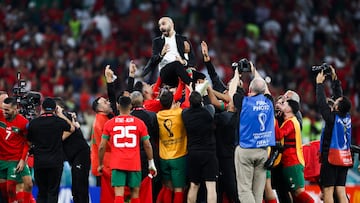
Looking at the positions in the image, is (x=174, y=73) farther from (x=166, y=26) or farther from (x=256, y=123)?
(x=256, y=123)

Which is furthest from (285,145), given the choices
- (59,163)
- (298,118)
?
(59,163)

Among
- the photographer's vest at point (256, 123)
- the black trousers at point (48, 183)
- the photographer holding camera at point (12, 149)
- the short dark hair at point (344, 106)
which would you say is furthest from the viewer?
the short dark hair at point (344, 106)

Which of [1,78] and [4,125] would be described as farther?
[1,78]

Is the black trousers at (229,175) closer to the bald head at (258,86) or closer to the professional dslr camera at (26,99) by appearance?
the bald head at (258,86)

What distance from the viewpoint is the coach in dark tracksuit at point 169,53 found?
19.0 m

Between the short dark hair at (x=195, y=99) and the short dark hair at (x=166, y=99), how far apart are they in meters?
0.44

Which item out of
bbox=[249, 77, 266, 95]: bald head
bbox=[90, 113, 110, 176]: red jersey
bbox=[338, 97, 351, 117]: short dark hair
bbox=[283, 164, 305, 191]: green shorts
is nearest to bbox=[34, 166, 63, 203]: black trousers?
bbox=[90, 113, 110, 176]: red jersey

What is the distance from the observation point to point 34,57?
95.8 feet

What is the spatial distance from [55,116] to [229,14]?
15.8 m

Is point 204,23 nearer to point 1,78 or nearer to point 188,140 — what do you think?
point 1,78

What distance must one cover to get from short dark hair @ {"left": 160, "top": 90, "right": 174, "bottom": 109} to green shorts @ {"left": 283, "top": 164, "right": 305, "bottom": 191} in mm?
2359

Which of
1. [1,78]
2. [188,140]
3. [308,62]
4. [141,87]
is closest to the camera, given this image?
[188,140]

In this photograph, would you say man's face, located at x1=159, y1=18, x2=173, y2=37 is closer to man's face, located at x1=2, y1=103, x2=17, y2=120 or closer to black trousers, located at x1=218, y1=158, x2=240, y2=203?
black trousers, located at x1=218, y1=158, x2=240, y2=203

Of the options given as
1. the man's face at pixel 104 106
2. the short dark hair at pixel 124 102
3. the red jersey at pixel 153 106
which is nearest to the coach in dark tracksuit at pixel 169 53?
the red jersey at pixel 153 106
